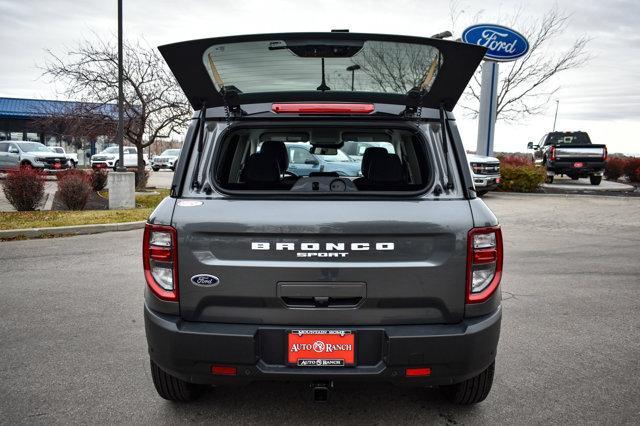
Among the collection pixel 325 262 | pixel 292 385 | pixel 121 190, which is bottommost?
pixel 292 385

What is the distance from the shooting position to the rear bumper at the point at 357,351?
247 centimetres

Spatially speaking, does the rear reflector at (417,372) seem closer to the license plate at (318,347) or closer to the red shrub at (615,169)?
the license plate at (318,347)

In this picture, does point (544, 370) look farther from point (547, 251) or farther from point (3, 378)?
point (547, 251)

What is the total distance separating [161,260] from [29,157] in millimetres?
27909

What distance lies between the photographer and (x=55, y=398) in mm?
3186

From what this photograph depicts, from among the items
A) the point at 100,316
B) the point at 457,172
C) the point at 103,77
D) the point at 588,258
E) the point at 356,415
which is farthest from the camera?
the point at 103,77

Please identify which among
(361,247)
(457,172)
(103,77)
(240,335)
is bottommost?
(240,335)

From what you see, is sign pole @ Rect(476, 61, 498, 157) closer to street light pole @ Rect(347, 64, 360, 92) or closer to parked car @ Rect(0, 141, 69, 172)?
street light pole @ Rect(347, 64, 360, 92)

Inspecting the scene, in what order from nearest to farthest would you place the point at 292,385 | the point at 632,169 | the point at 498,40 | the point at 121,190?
the point at 292,385, the point at 121,190, the point at 498,40, the point at 632,169

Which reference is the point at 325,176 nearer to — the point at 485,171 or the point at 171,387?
the point at 171,387

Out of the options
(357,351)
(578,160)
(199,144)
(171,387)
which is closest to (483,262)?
(357,351)

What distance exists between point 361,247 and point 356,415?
1145 millimetres

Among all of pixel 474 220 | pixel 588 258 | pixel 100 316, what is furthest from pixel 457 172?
pixel 588 258

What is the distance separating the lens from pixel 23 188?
11875mm
